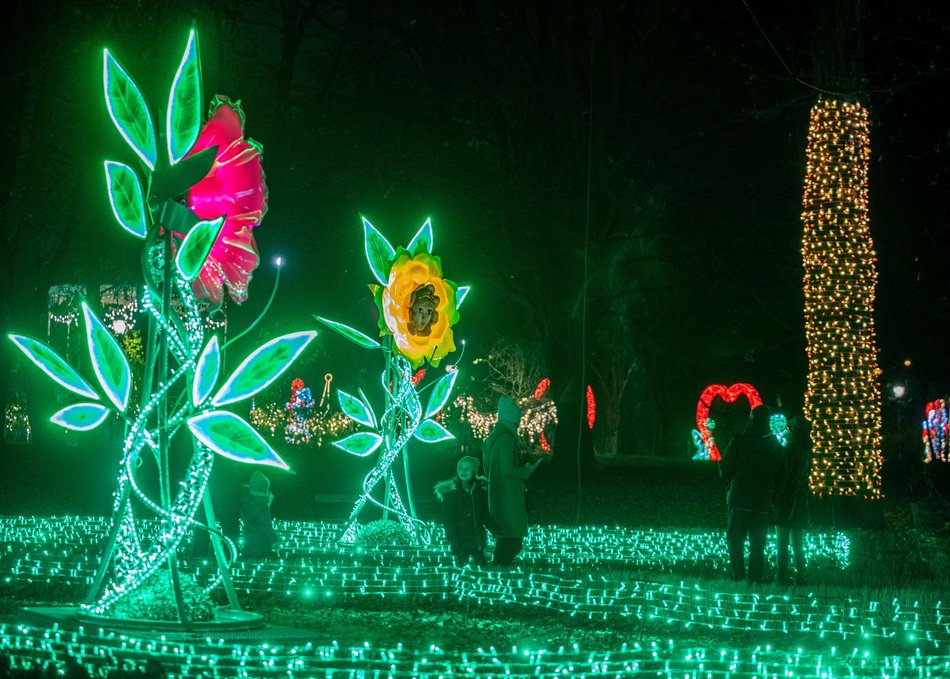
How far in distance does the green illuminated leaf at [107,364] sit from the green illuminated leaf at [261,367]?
1.91ft

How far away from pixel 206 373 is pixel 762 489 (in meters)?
5.45

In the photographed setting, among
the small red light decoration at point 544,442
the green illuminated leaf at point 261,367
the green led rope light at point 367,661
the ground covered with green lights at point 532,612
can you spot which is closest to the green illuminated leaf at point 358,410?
the ground covered with green lights at point 532,612

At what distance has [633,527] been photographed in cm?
1945

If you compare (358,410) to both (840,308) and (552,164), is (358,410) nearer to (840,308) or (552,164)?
(840,308)

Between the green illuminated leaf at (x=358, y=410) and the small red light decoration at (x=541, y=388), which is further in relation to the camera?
the small red light decoration at (x=541, y=388)

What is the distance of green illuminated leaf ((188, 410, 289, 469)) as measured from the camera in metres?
8.34

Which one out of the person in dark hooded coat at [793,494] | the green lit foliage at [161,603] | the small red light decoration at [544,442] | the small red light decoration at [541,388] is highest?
the small red light decoration at [541,388]

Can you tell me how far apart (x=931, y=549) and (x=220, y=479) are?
24.3ft

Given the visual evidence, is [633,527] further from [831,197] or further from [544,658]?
[544,658]

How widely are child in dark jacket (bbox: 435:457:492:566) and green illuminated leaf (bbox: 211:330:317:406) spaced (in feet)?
13.8

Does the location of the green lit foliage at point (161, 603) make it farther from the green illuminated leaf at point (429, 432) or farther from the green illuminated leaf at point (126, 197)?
the green illuminated leaf at point (429, 432)

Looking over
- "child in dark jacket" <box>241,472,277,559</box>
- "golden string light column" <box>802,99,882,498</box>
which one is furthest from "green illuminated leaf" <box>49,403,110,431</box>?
"golden string light column" <box>802,99,882,498</box>

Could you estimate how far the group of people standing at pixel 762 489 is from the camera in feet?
39.0

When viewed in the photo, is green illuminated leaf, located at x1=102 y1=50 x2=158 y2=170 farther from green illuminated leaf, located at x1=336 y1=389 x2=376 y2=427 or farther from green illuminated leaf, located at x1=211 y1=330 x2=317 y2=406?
green illuminated leaf, located at x1=336 y1=389 x2=376 y2=427
